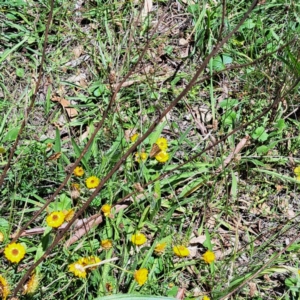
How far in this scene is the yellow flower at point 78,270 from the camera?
1.84 meters

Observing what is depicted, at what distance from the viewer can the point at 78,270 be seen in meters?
1.84

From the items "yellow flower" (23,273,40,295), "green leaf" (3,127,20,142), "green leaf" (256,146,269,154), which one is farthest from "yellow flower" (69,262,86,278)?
"green leaf" (256,146,269,154)

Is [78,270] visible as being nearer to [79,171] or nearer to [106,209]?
[106,209]

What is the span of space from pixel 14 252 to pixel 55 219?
196mm

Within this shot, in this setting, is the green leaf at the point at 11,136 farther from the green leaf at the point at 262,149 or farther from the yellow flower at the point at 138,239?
the green leaf at the point at 262,149

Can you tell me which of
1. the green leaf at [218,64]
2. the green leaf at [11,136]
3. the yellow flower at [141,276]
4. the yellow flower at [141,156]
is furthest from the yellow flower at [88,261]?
the green leaf at [218,64]

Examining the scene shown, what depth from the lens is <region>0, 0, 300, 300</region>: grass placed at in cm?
202

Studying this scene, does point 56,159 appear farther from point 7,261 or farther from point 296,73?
point 296,73

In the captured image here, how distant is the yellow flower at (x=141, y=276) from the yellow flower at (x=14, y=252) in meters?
0.44

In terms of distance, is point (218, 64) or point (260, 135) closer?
point (260, 135)

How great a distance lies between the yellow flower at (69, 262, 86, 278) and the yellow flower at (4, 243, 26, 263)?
0.65 ft

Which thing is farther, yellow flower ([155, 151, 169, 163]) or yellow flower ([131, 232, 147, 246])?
yellow flower ([155, 151, 169, 163])

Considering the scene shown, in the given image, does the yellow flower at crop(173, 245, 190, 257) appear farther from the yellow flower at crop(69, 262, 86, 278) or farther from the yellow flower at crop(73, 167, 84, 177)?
the yellow flower at crop(73, 167, 84, 177)

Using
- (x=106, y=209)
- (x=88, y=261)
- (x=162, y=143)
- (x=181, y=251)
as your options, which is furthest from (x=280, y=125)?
(x=88, y=261)
